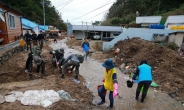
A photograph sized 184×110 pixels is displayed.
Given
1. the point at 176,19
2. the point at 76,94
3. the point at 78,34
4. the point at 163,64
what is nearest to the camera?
the point at 76,94

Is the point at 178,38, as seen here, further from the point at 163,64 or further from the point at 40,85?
the point at 40,85

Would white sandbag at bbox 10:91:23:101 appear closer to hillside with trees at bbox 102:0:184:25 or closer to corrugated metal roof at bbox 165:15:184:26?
corrugated metal roof at bbox 165:15:184:26

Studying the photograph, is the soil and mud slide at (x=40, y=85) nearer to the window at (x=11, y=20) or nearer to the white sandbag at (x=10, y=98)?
the white sandbag at (x=10, y=98)

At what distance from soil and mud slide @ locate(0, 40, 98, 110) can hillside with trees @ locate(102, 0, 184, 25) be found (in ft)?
93.9

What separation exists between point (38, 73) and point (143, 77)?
4.73 meters

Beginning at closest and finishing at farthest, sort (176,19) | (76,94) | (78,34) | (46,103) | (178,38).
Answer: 1. (46,103)
2. (76,94)
3. (178,38)
4. (176,19)
5. (78,34)

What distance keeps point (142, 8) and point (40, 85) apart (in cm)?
4033

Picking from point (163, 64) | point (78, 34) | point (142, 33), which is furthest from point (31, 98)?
point (78, 34)

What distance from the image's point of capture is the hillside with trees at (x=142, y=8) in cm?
3291

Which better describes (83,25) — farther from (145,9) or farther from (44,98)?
(44,98)

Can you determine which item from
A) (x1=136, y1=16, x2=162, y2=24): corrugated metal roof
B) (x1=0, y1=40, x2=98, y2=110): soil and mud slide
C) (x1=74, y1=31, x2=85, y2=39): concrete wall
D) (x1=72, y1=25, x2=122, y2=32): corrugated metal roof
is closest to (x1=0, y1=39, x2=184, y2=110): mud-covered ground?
(x1=0, y1=40, x2=98, y2=110): soil and mud slide

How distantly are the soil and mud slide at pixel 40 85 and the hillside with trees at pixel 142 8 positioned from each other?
2861 cm

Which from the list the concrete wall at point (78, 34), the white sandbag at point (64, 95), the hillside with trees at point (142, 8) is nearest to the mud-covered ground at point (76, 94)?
the white sandbag at point (64, 95)

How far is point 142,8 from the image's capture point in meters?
38.7
